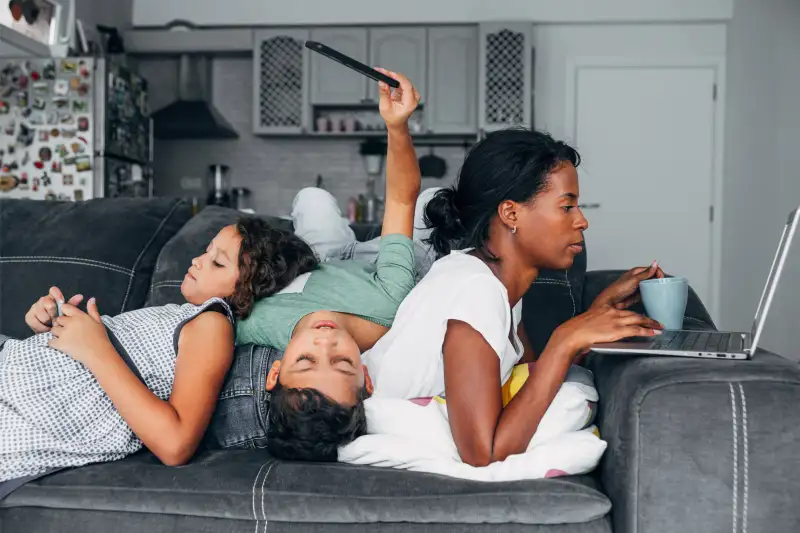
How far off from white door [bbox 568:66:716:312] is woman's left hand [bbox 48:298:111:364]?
4.40 meters

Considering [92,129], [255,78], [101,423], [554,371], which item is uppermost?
[255,78]

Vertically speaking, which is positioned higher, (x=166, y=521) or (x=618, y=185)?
(x=618, y=185)

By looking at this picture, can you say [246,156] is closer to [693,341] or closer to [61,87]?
[61,87]

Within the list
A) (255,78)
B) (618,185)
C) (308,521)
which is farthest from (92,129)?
(308,521)

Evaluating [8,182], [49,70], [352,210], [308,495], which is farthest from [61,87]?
[308,495]

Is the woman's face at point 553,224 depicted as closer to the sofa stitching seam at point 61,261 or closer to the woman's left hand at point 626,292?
the woman's left hand at point 626,292

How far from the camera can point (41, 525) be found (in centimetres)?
126

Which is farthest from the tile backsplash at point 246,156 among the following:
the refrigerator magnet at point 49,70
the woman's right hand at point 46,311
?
the woman's right hand at point 46,311

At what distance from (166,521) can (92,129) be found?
3.83 meters

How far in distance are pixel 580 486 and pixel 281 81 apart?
192 inches

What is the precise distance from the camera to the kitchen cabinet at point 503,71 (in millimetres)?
5258

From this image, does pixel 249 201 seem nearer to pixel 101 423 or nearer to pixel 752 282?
pixel 752 282

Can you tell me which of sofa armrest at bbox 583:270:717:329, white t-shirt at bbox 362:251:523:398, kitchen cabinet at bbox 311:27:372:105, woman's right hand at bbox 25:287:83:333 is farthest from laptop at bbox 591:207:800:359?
kitchen cabinet at bbox 311:27:372:105

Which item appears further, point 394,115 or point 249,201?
point 249,201
